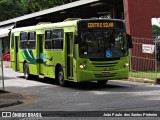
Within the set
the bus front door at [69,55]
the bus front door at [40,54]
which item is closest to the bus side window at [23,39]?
the bus front door at [40,54]

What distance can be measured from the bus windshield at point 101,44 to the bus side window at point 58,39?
180 cm

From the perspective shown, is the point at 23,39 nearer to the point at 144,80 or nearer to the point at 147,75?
the point at 147,75

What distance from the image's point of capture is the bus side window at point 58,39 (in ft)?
65.6

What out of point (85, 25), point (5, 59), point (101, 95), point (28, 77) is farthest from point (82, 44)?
Answer: point (5, 59)

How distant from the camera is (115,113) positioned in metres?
10.8

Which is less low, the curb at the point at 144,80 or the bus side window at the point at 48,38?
the bus side window at the point at 48,38

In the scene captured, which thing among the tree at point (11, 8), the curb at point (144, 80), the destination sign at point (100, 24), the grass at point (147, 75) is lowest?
the curb at point (144, 80)

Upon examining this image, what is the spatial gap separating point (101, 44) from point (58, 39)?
2.60 meters

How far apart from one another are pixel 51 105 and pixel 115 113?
11.9ft

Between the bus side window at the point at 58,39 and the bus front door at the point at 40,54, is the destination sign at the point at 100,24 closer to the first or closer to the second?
the bus side window at the point at 58,39

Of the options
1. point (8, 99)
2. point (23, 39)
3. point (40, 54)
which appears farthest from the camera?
point (23, 39)

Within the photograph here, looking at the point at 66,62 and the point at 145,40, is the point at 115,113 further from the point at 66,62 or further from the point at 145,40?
the point at 145,40

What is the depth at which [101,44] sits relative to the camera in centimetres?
1850

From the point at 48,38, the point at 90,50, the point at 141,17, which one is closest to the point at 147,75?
the point at 141,17
